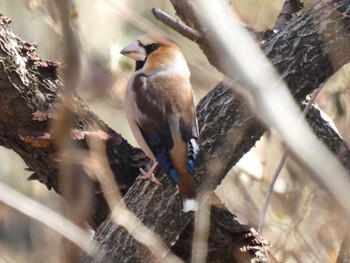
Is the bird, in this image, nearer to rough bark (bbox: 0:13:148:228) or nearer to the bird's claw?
the bird's claw

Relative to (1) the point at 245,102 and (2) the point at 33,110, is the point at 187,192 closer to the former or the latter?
(1) the point at 245,102

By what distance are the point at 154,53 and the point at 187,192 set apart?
0.45 m

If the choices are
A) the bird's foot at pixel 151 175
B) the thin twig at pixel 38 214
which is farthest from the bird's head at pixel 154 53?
the thin twig at pixel 38 214

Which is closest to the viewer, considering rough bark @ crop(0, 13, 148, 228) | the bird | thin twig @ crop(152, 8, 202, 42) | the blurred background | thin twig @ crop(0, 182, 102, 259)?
thin twig @ crop(0, 182, 102, 259)

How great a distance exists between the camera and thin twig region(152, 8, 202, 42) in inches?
138

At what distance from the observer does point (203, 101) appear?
3160 millimetres

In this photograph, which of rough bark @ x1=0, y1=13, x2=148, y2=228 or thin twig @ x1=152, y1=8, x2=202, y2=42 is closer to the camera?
rough bark @ x1=0, y1=13, x2=148, y2=228

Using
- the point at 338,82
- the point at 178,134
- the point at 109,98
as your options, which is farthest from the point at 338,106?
the point at 178,134

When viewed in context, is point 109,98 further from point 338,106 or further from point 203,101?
point 203,101

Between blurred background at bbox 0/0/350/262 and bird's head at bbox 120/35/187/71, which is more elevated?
bird's head at bbox 120/35/187/71

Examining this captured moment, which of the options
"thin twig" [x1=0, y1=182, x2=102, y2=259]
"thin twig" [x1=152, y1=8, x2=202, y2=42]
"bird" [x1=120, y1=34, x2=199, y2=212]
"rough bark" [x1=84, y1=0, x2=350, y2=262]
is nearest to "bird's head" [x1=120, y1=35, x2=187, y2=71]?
"bird" [x1=120, y1=34, x2=199, y2=212]

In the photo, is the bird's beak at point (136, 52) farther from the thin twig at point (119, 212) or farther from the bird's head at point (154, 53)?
the thin twig at point (119, 212)

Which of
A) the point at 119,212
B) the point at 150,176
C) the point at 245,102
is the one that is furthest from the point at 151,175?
the point at 245,102

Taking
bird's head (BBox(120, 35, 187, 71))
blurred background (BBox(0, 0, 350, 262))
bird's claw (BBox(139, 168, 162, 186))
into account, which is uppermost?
bird's head (BBox(120, 35, 187, 71))
